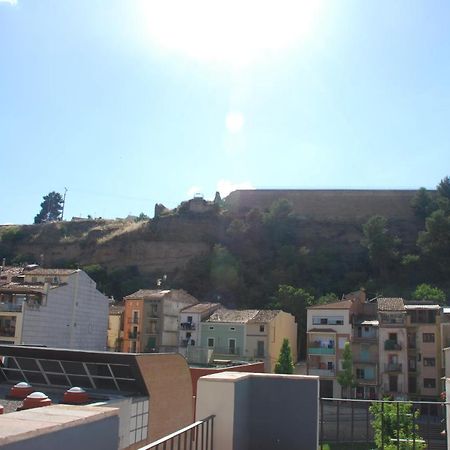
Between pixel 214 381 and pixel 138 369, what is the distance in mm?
8481

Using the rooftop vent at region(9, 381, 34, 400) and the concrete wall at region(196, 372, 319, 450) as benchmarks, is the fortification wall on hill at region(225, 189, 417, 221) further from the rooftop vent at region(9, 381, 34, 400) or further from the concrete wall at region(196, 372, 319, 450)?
the concrete wall at region(196, 372, 319, 450)

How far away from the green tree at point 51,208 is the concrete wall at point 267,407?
272 feet

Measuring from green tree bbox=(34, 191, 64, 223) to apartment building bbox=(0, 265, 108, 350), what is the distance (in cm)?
4848

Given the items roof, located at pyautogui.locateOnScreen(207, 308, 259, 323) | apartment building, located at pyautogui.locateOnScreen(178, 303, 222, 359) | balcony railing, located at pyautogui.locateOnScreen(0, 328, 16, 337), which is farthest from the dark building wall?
apartment building, located at pyautogui.locateOnScreen(178, 303, 222, 359)

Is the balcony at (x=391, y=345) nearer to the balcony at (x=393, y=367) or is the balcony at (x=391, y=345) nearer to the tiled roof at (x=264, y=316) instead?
the balcony at (x=393, y=367)

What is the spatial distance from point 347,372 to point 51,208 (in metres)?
63.6

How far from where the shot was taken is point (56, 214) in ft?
280

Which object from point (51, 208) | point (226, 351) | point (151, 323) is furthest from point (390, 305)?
point (51, 208)

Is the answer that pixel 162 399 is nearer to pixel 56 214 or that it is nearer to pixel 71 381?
pixel 71 381

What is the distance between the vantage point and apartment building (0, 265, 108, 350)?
1145 inches

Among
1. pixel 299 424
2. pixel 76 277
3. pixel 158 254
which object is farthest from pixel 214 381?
pixel 158 254

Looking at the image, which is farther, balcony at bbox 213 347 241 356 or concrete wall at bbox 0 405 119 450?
balcony at bbox 213 347 241 356

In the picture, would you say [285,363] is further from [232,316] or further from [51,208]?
[51,208]

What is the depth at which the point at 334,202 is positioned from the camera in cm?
6869
